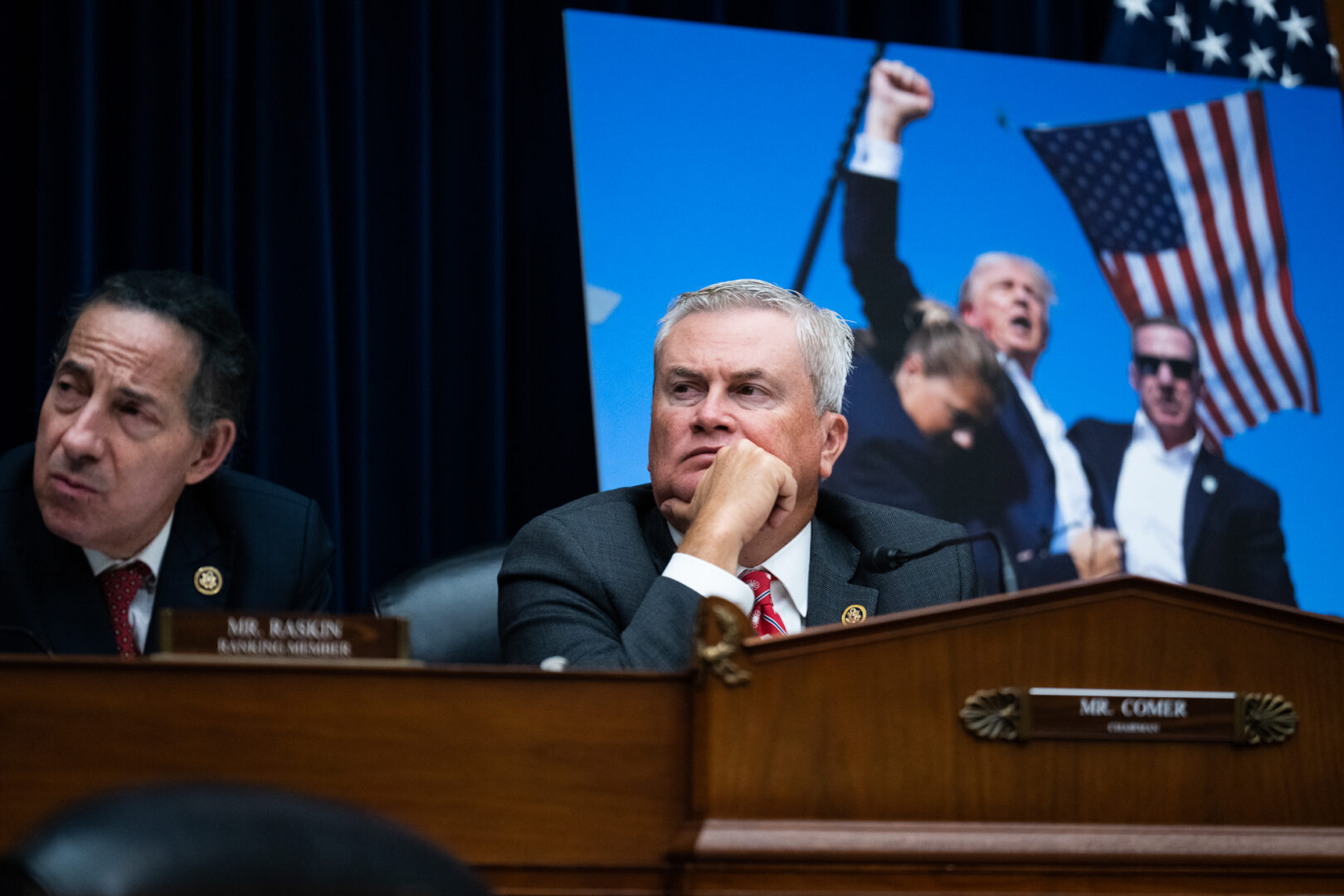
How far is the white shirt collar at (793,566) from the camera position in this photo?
2.06m

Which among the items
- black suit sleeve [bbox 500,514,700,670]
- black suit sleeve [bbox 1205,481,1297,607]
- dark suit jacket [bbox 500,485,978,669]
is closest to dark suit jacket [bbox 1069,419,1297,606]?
black suit sleeve [bbox 1205,481,1297,607]

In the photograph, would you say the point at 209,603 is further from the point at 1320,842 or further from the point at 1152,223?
the point at 1152,223

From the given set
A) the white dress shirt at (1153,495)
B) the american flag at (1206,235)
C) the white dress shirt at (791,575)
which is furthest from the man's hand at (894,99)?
the white dress shirt at (791,575)

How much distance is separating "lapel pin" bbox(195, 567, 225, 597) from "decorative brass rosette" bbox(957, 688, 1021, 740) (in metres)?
1.51

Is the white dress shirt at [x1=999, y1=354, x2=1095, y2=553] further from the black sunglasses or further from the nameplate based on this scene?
the nameplate

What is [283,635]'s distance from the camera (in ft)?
3.80

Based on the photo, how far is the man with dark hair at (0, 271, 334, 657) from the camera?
7.06 feet

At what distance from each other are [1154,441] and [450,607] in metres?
1.80

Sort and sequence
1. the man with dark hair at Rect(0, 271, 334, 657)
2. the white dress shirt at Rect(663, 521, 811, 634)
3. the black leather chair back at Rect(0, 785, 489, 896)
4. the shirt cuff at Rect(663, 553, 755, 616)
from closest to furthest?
the black leather chair back at Rect(0, 785, 489, 896)
the shirt cuff at Rect(663, 553, 755, 616)
the white dress shirt at Rect(663, 521, 811, 634)
the man with dark hair at Rect(0, 271, 334, 657)

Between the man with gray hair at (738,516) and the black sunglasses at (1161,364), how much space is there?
1126mm

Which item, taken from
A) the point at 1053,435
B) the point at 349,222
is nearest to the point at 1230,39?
the point at 1053,435

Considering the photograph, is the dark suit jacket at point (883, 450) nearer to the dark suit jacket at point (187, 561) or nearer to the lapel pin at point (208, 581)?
the dark suit jacket at point (187, 561)

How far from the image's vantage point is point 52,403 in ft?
7.36

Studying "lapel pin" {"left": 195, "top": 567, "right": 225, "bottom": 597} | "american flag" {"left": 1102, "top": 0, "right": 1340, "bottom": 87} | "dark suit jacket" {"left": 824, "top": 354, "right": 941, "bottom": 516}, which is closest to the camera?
"lapel pin" {"left": 195, "top": 567, "right": 225, "bottom": 597}
